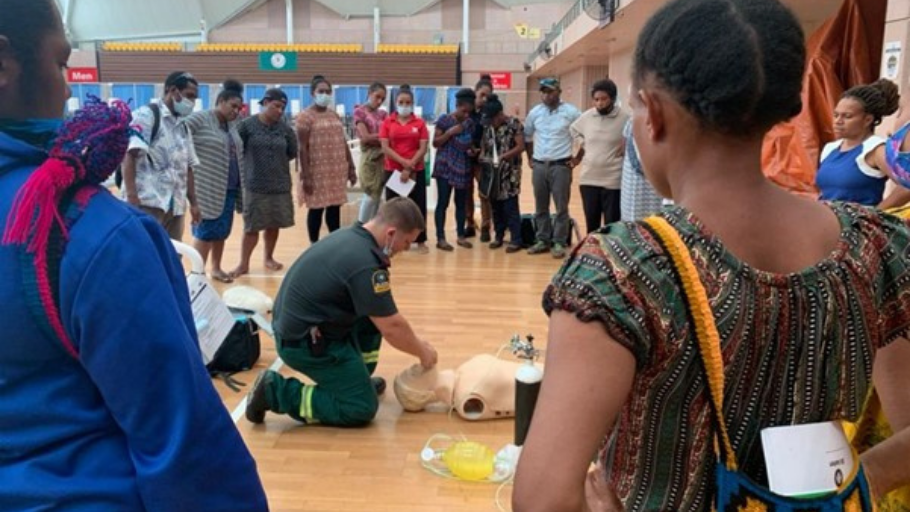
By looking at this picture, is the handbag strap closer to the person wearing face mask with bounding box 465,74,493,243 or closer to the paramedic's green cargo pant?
the paramedic's green cargo pant

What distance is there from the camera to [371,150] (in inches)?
252

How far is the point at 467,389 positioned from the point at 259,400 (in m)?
0.86

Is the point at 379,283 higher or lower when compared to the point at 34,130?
lower

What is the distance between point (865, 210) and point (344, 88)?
21.7m

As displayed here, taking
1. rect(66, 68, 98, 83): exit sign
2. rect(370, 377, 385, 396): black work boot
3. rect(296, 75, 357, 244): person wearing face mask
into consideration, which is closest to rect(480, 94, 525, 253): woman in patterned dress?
rect(296, 75, 357, 244): person wearing face mask

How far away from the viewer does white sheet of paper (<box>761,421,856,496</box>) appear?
2.35 ft

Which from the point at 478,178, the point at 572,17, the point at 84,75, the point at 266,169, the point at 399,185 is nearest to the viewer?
the point at 266,169

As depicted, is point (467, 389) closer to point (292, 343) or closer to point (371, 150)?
point (292, 343)

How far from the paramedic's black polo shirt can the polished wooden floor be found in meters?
0.43

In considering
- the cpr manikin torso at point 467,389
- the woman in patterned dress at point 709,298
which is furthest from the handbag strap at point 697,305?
the cpr manikin torso at point 467,389

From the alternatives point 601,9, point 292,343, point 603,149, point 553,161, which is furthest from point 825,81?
point 601,9

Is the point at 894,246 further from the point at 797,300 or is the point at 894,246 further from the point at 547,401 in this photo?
the point at 547,401

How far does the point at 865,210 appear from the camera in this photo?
0.80 m

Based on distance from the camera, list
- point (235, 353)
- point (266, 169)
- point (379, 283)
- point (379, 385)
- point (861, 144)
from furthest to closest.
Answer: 1. point (266, 169)
2. point (235, 353)
3. point (861, 144)
4. point (379, 385)
5. point (379, 283)
